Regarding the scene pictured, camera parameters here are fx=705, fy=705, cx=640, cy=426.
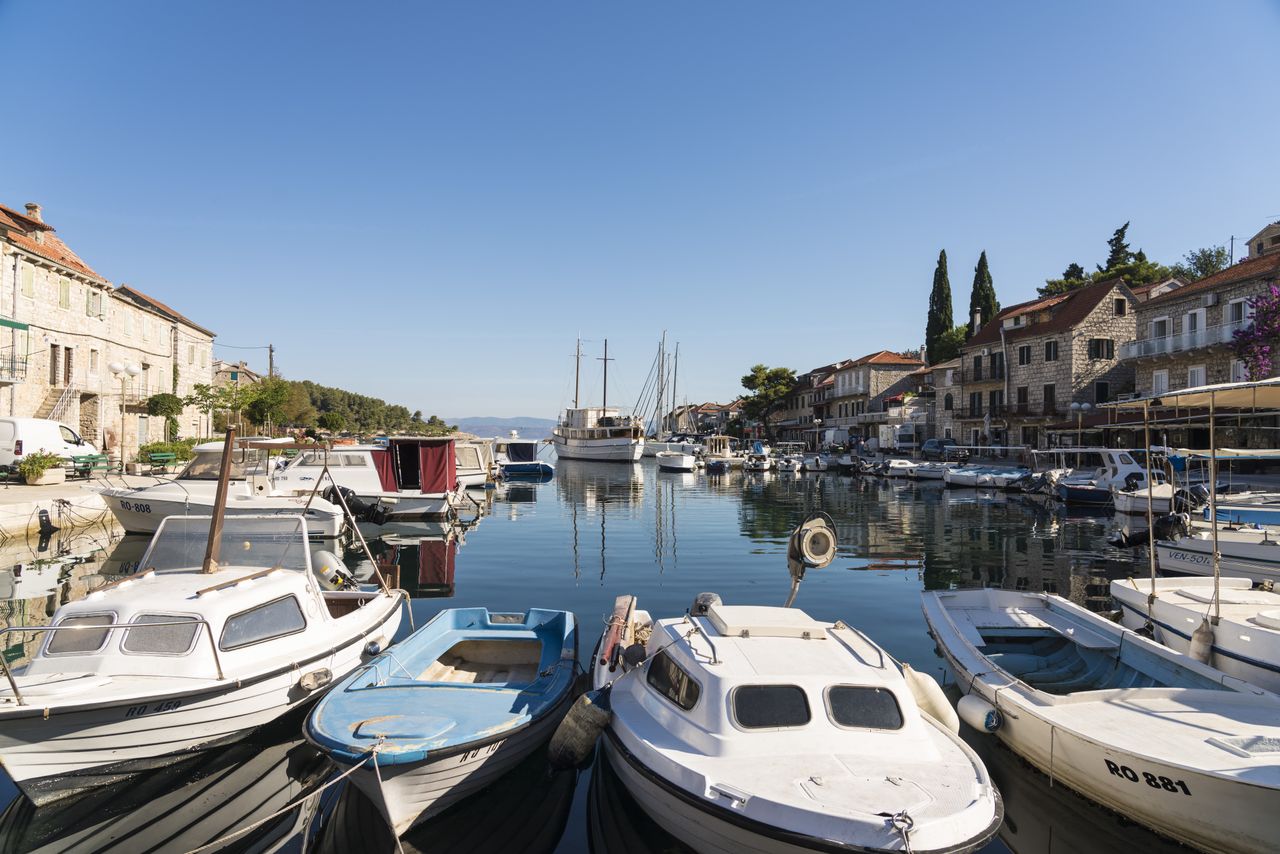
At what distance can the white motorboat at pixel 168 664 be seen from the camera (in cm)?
689

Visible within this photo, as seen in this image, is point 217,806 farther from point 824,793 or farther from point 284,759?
point 824,793

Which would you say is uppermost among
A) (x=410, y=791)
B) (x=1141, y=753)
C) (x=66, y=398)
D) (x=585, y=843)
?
(x=66, y=398)

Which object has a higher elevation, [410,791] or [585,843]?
[410,791]

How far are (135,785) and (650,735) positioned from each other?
567 cm

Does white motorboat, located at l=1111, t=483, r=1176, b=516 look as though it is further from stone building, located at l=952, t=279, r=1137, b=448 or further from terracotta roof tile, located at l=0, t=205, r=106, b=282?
terracotta roof tile, located at l=0, t=205, r=106, b=282

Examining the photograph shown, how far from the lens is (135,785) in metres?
7.57

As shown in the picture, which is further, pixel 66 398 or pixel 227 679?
pixel 66 398

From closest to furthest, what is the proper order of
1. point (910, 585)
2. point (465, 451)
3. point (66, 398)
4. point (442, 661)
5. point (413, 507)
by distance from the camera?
point (442, 661), point (910, 585), point (413, 507), point (66, 398), point (465, 451)

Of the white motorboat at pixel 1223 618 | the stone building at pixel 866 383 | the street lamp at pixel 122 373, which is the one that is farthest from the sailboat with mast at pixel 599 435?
the white motorboat at pixel 1223 618

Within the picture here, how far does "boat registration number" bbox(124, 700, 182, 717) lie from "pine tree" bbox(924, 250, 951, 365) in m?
79.1

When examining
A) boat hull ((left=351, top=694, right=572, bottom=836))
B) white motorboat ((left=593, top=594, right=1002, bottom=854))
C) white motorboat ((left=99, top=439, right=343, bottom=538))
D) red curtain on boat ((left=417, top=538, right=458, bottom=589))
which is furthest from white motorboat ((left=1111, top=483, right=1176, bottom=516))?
white motorboat ((left=99, top=439, right=343, bottom=538))

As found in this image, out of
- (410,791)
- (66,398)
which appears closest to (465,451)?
(66,398)

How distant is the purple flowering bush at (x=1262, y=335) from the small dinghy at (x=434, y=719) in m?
34.8

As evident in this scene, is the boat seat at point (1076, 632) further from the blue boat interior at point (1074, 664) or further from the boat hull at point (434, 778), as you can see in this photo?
the boat hull at point (434, 778)
